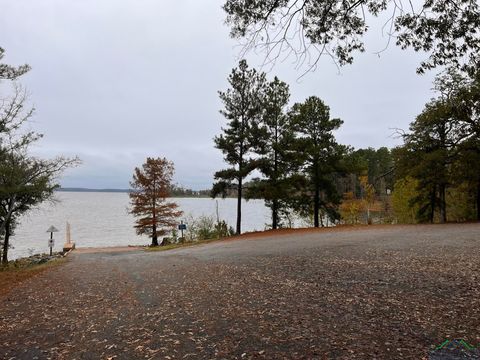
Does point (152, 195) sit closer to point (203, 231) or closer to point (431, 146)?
point (203, 231)

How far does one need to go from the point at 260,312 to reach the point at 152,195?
2820cm

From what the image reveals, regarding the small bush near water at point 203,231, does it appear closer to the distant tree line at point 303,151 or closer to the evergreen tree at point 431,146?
the distant tree line at point 303,151

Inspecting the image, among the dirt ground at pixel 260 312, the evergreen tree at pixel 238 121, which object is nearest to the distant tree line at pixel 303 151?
the evergreen tree at pixel 238 121

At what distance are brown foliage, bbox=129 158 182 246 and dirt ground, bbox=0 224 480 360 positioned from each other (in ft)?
73.7

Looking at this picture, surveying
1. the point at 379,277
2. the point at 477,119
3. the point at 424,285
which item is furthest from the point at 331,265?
the point at 477,119

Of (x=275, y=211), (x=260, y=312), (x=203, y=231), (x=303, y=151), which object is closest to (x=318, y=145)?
(x=303, y=151)

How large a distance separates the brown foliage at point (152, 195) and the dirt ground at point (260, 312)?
22.5 metres

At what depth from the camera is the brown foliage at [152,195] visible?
3269 cm

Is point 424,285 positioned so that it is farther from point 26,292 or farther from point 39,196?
point 39,196

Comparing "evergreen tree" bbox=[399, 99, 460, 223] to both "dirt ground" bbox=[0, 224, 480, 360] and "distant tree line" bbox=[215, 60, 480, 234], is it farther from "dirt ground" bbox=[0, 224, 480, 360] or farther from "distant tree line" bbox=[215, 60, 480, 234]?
"dirt ground" bbox=[0, 224, 480, 360]

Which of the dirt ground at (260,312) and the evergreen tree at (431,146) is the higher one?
the evergreen tree at (431,146)

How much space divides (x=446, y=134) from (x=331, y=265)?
67.4ft

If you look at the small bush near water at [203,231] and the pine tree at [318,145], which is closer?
the pine tree at [318,145]

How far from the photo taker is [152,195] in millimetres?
32875
